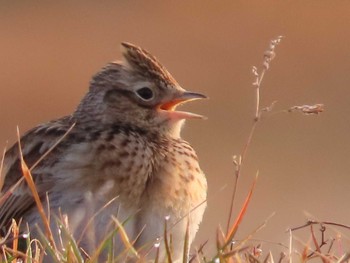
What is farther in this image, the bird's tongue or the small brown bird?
the bird's tongue

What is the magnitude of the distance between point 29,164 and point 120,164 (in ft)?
1.65

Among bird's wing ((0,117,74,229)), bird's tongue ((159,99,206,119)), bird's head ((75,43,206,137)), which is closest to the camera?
bird's wing ((0,117,74,229))

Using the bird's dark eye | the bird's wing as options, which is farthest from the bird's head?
the bird's wing

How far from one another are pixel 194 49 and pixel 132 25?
137cm

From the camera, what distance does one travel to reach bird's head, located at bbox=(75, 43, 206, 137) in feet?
27.2

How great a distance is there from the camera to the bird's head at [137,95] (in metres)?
8.28

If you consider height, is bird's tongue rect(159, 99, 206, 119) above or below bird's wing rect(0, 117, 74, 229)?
above

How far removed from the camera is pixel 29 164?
26.5 feet

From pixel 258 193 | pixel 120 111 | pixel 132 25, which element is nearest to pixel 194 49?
pixel 132 25

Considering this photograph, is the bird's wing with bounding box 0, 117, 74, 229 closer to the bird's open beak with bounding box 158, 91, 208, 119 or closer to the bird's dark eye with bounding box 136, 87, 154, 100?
the bird's dark eye with bounding box 136, 87, 154, 100

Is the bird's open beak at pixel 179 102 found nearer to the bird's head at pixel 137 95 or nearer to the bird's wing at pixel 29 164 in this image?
the bird's head at pixel 137 95

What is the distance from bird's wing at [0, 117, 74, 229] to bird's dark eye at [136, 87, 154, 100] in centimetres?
38

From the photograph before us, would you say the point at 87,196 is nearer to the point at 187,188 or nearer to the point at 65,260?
the point at 187,188

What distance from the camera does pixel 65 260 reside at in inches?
243
